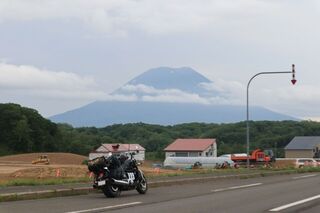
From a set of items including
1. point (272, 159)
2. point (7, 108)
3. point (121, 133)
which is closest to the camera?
point (272, 159)

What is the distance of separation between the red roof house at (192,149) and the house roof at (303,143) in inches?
977

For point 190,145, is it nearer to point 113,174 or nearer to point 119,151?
point 119,151

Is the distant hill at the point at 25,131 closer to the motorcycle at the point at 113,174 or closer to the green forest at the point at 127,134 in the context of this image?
the green forest at the point at 127,134

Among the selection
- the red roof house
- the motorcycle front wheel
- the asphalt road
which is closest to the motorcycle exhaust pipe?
the motorcycle front wheel

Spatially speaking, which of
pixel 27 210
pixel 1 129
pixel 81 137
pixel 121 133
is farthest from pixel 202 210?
pixel 121 133

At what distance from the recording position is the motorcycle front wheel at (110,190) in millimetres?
16641

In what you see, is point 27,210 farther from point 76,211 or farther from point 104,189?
point 104,189

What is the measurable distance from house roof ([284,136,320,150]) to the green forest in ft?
12.8

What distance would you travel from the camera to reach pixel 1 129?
103 m

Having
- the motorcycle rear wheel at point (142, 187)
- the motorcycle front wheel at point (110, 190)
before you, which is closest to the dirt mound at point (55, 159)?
the motorcycle rear wheel at point (142, 187)

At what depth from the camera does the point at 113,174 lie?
16.9 metres

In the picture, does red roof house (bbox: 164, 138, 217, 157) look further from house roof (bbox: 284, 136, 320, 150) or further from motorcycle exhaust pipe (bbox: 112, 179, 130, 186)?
motorcycle exhaust pipe (bbox: 112, 179, 130, 186)

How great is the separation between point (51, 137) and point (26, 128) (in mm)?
8585

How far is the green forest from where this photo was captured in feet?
336
